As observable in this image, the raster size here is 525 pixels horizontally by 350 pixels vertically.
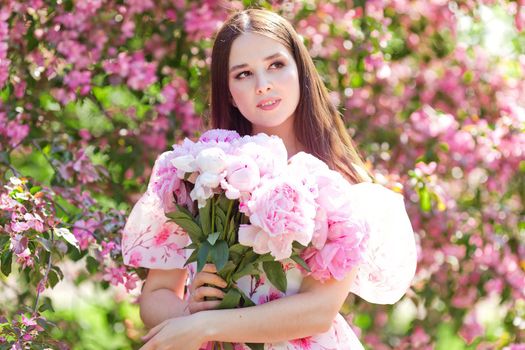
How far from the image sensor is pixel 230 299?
6.66ft

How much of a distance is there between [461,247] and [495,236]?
0.58 feet

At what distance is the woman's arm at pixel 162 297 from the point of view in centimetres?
219

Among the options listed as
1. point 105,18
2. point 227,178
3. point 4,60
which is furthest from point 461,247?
point 227,178

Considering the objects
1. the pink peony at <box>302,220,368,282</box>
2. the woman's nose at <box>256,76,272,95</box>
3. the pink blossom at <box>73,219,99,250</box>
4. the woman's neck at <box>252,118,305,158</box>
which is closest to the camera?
the pink peony at <box>302,220,368,282</box>

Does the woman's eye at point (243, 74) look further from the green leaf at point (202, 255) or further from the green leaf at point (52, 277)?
the green leaf at point (52, 277)

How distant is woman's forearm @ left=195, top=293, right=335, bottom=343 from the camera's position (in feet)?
6.54

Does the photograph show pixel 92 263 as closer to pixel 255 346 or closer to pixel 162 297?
pixel 162 297

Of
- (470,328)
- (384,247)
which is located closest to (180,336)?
(384,247)

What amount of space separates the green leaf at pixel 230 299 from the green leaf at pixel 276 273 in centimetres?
8

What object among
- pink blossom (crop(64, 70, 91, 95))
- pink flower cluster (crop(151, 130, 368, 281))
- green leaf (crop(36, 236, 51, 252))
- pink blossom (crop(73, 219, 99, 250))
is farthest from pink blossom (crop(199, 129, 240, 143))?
pink blossom (crop(64, 70, 91, 95))

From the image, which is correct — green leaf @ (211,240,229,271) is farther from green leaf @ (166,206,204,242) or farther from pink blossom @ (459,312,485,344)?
pink blossom @ (459,312,485,344)

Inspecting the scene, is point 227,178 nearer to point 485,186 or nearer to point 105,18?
point 105,18

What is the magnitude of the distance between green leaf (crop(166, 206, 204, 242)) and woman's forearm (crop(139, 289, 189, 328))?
22 centimetres

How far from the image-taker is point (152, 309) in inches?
87.0
